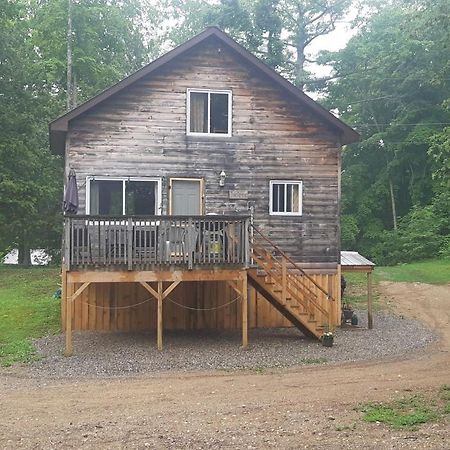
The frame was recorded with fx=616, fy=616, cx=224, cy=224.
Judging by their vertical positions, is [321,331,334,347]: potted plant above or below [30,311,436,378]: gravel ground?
above

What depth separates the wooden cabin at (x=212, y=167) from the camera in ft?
58.0

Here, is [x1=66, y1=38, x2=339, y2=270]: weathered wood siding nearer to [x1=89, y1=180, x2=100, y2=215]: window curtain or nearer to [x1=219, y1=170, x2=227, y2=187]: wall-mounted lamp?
[x1=219, y1=170, x2=227, y2=187]: wall-mounted lamp

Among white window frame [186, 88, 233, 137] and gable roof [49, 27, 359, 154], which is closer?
gable roof [49, 27, 359, 154]

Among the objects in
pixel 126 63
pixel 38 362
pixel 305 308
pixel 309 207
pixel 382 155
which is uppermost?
pixel 126 63

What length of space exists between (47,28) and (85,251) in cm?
2248

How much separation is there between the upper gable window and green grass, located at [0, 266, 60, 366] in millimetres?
7273

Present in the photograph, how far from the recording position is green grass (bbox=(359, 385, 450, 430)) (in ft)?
29.5

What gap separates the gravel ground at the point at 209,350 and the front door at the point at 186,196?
11.7ft

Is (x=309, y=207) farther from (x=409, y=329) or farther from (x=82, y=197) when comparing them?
(x=82, y=197)

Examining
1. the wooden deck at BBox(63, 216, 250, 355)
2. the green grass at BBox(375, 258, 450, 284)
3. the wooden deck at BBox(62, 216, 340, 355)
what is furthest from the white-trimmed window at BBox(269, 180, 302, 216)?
the green grass at BBox(375, 258, 450, 284)

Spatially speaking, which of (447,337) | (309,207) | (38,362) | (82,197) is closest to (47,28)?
(82,197)

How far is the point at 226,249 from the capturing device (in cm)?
1562

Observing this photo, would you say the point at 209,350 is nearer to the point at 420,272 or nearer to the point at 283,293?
the point at 283,293

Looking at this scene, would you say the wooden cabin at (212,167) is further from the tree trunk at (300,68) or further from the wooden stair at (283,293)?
the tree trunk at (300,68)
